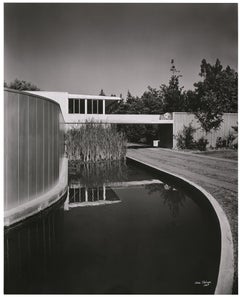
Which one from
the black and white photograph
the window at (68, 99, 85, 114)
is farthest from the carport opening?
the black and white photograph

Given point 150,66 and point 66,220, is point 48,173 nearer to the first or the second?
point 66,220

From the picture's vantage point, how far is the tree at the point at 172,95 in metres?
28.9

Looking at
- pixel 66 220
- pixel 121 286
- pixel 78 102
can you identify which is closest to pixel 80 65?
pixel 66 220

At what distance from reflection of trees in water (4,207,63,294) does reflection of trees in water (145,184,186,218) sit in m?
1.99

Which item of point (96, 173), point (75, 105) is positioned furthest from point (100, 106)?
point (96, 173)

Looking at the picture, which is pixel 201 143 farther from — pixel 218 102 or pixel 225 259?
pixel 225 259

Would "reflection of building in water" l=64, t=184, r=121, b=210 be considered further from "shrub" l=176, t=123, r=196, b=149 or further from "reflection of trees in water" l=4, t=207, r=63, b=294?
"shrub" l=176, t=123, r=196, b=149

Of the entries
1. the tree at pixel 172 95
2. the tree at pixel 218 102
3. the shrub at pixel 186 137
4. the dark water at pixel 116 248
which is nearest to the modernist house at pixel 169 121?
the shrub at pixel 186 137

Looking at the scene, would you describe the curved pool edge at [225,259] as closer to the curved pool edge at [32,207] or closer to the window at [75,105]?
the curved pool edge at [32,207]

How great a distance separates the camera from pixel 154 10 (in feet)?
12.9

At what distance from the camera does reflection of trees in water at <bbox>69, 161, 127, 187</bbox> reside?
722 centimetres

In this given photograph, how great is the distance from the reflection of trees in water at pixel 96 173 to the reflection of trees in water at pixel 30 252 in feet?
9.94

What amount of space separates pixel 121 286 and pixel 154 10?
12.2ft

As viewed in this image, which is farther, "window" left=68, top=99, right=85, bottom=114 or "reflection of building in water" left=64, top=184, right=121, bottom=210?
"window" left=68, top=99, right=85, bottom=114
